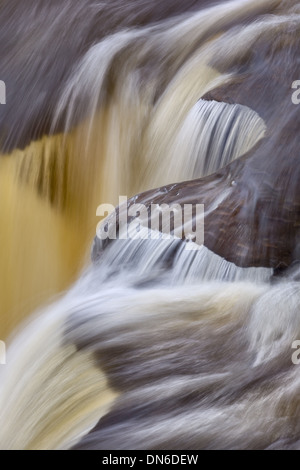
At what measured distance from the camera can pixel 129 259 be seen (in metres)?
3.43

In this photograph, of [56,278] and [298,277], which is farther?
[56,278]

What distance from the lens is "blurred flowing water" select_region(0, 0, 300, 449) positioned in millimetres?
2631

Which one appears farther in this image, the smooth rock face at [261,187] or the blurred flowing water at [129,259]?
the smooth rock face at [261,187]

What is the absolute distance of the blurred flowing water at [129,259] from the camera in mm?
2631

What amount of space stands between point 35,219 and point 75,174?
32cm

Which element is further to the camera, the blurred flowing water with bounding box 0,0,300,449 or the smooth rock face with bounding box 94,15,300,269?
the smooth rock face with bounding box 94,15,300,269

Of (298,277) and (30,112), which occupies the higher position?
(30,112)

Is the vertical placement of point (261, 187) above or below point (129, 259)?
above

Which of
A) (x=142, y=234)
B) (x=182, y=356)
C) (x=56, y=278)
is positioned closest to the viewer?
(x=182, y=356)

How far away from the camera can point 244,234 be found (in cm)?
334

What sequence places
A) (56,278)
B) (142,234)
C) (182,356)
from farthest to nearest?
1. (56,278)
2. (142,234)
3. (182,356)

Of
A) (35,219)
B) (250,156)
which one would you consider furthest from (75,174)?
(250,156)

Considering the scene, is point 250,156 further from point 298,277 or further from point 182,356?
point 182,356

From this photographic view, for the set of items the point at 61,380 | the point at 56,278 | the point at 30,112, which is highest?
the point at 30,112
